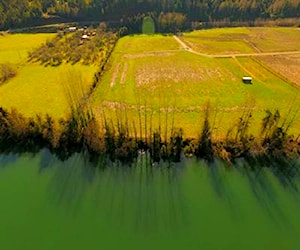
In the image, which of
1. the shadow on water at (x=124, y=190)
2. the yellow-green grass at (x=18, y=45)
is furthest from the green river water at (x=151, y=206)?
the yellow-green grass at (x=18, y=45)

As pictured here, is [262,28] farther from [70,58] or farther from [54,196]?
[54,196]

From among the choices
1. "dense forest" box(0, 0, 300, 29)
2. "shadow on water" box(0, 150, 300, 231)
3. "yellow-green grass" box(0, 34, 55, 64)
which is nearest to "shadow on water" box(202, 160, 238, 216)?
"shadow on water" box(0, 150, 300, 231)

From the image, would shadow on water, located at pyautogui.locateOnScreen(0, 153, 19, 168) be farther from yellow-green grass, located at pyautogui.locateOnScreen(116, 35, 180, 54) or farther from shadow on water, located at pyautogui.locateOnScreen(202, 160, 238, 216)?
yellow-green grass, located at pyautogui.locateOnScreen(116, 35, 180, 54)

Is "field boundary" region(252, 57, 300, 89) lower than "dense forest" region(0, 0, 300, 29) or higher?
higher

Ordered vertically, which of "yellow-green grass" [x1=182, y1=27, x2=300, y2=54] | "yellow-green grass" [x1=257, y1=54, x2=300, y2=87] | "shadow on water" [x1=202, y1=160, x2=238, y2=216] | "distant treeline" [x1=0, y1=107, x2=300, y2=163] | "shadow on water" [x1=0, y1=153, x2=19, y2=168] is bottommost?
"yellow-green grass" [x1=182, y1=27, x2=300, y2=54]

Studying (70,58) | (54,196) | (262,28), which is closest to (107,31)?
(70,58)

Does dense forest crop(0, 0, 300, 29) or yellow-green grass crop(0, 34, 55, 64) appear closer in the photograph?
yellow-green grass crop(0, 34, 55, 64)
